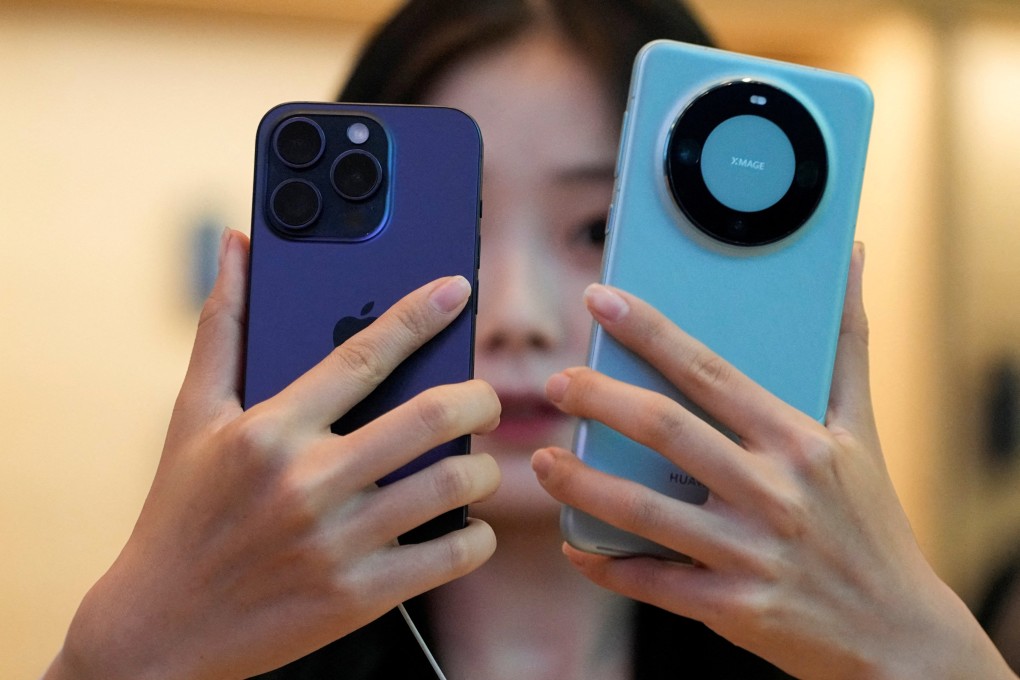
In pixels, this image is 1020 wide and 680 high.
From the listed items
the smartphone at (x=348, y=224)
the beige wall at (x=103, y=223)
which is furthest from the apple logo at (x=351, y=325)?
the beige wall at (x=103, y=223)

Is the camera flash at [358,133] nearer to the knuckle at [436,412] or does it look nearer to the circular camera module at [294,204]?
the circular camera module at [294,204]

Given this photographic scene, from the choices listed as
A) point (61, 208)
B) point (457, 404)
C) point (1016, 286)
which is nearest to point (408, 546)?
point (457, 404)

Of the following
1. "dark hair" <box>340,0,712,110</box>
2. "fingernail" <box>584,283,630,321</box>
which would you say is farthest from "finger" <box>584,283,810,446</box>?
"dark hair" <box>340,0,712,110</box>

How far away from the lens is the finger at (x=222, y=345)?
457 millimetres

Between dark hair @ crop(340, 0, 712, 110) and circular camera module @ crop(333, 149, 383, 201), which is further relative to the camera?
dark hair @ crop(340, 0, 712, 110)

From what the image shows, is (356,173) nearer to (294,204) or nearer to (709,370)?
(294,204)

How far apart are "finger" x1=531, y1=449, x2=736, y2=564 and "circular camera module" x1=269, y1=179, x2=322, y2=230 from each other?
0.21m

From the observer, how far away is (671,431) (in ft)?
1.32

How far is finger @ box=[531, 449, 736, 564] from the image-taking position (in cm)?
41

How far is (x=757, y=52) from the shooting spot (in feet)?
2.18

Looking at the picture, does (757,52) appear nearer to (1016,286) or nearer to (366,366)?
(1016,286)

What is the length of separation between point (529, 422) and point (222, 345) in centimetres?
24

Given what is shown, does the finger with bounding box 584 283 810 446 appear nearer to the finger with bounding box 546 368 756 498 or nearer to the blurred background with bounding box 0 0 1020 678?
the finger with bounding box 546 368 756 498

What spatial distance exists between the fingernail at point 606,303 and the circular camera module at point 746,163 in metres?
0.08
